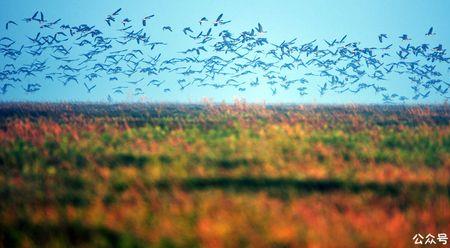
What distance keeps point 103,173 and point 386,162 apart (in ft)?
21.2

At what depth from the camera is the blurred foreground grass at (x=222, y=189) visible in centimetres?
588

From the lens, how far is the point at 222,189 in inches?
301

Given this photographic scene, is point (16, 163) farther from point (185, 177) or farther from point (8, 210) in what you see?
point (185, 177)

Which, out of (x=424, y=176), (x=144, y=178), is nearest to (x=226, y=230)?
(x=144, y=178)

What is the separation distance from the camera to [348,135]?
1323 cm

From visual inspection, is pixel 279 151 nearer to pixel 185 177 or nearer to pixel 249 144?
pixel 249 144

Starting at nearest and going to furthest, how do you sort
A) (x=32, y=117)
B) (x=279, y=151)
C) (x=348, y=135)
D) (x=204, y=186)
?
(x=204, y=186)
(x=279, y=151)
(x=348, y=135)
(x=32, y=117)

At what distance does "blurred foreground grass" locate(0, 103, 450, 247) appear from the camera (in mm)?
5875

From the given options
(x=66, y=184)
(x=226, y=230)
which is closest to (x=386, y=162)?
(x=226, y=230)

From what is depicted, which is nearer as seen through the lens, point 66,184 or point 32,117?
point 66,184

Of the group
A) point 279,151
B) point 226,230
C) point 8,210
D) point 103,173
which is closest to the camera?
point 226,230

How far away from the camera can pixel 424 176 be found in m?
8.23

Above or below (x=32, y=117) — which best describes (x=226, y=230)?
below

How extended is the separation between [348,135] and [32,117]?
13.8 m
